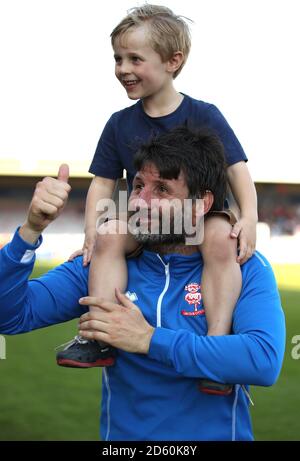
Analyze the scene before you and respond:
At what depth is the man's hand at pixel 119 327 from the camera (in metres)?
2.24

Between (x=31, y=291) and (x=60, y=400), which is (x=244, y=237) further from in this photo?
(x=60, y=400)

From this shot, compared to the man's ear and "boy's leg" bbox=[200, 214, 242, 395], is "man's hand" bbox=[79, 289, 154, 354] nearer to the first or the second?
"boy's leg" bbox=[200, 214, 242, 395]

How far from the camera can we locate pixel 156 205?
240cm

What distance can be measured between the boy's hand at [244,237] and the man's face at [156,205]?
25 cm

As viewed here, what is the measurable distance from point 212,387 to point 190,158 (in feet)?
2.24

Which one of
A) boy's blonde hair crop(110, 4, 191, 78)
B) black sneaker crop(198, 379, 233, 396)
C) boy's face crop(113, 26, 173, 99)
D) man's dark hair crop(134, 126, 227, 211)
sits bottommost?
black sneaker crop(198, 379, 233, 396)

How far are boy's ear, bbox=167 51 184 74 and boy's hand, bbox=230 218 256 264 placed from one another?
3.02 ft

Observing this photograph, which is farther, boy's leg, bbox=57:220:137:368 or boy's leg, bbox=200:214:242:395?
boy's leg, bbox=57:220:137:368

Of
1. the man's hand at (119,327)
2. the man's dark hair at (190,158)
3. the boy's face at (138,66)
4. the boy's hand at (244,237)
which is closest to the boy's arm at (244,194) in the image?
the boy's hand at (244,237)

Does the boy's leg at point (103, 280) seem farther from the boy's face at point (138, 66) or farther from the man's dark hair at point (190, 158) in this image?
the boy's face at point (138, 66)

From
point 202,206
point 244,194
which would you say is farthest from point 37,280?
point 244,194

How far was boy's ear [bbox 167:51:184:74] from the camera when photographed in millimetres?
3594

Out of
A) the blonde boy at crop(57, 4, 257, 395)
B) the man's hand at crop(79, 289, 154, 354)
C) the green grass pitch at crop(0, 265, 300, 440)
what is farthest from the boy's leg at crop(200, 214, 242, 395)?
the green grass pitch at crop(0, 265, 300, 440)

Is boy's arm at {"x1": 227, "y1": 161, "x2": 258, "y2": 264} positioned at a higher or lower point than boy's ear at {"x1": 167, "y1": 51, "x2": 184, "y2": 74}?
lower
